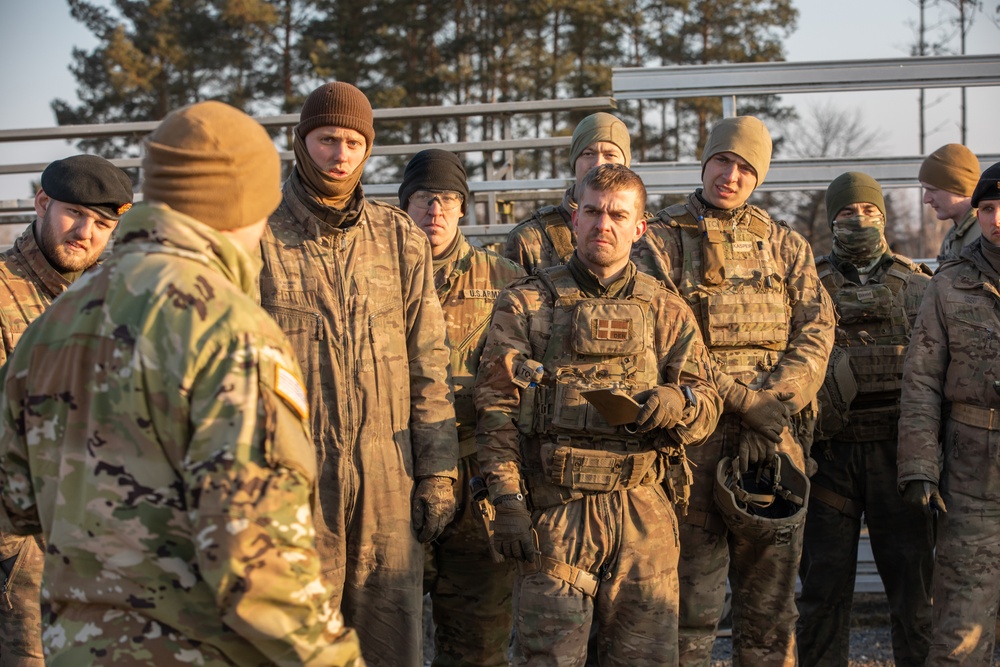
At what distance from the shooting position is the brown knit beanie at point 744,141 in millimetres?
5500

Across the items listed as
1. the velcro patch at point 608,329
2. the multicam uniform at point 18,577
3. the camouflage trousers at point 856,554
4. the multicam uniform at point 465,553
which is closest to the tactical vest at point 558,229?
the multicam uniform at point 465,553

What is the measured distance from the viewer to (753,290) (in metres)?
5.43

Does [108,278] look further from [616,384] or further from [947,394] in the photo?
[947,394]

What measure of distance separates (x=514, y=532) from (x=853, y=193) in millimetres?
3147

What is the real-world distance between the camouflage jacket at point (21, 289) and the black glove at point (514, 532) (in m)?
1.97

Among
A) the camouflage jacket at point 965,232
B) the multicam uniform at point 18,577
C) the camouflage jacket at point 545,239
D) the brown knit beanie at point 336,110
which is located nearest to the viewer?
the brown knit beanie at point 336,110

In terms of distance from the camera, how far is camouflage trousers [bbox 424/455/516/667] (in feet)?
17.5

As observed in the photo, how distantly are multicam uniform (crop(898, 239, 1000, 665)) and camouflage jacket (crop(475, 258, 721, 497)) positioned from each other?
138 cm

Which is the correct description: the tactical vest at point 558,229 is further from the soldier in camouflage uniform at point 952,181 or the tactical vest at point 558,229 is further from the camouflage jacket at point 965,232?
the soldier in camouflage uniform at point 952,181

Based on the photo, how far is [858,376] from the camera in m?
6.16

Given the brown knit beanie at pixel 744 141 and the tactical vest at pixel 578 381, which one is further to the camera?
the brown knit beanie at pixel 744 141

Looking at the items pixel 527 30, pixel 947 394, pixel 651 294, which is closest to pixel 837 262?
pixel 947 394

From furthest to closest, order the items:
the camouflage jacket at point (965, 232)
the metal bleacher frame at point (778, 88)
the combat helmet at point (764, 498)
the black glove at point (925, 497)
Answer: the metal bleacher frame at point (778, 88) < the camouflage jacket at point (965, 232) < the black glove at point (925, 497) < the combat helmet at point (764, 498)

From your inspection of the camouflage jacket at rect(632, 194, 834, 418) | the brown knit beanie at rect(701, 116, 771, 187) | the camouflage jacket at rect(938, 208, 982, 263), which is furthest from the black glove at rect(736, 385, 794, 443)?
the camouflage jacket at rect(938, 208, 982, 263)
